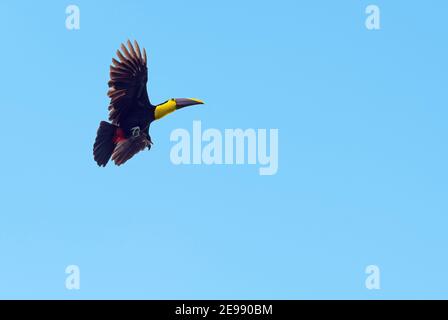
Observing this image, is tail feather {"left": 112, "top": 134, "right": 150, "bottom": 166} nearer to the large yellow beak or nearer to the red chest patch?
the red chest patch

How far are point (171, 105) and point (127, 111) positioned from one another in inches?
36.5

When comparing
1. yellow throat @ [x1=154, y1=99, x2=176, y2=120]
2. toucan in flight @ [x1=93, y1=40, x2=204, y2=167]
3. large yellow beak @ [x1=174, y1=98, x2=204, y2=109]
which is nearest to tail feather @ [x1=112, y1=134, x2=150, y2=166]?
toucan in flight @ [x1=93, y1=40, x2=204, y2=167]

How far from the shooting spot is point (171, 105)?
545 inches

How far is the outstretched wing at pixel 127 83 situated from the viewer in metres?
13.1

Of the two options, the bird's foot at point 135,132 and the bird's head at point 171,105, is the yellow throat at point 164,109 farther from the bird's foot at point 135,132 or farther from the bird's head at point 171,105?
the bird's foot at point 135,132

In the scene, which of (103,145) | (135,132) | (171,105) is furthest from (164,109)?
(103,145)

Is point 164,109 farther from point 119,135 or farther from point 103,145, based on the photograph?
point 103,145
